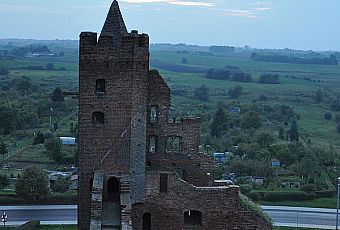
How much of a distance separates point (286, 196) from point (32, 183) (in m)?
26.6

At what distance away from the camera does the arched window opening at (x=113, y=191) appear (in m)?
27.7

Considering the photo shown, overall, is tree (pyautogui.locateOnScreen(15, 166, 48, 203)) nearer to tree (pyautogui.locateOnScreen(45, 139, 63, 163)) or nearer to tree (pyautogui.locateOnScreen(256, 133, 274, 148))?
tree (pyautogui.locateOnScreen(45, 139, 63, 163))

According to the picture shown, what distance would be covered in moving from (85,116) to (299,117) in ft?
335

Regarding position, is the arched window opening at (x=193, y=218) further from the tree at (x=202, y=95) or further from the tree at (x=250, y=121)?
the tree at (x=202, y=95)

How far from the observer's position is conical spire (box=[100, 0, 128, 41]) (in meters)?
27.5

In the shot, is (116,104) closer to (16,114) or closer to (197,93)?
(16,114)

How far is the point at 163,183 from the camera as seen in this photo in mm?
27406

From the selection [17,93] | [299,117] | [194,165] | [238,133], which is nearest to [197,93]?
[299,117]

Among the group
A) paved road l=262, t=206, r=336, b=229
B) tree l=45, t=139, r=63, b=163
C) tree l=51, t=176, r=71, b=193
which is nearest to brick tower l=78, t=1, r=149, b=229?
paved road l=262, t=206, r=336, b=229

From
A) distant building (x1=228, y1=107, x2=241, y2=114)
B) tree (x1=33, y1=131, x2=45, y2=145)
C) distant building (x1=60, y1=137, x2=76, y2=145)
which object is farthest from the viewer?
distant building (x1=228, y1=107, x2=241, y2=114)

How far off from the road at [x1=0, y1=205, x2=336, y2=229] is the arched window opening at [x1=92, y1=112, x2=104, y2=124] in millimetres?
23547

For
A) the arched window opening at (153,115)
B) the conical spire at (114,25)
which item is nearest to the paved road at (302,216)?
the arched window opening at (153,115)

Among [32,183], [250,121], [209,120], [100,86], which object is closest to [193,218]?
[100,86]

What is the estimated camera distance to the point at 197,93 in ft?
507
